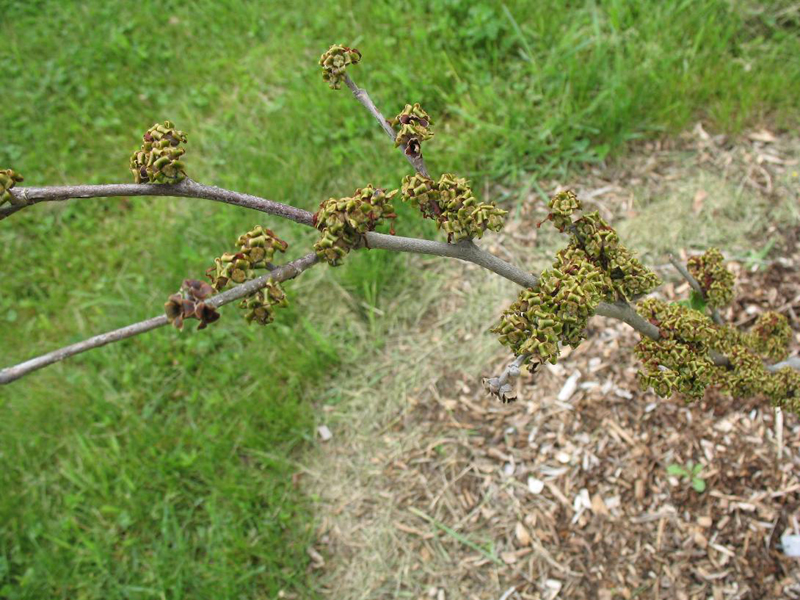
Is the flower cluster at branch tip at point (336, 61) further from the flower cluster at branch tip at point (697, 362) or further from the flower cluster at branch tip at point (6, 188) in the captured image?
the flower cluster at branch tip at point (697, 362)

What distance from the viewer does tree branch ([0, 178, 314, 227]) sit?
132 centimetres

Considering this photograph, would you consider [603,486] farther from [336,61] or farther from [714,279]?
[336,61]

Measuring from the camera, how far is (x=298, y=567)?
9.87 ft

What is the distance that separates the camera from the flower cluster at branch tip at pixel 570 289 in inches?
57.1

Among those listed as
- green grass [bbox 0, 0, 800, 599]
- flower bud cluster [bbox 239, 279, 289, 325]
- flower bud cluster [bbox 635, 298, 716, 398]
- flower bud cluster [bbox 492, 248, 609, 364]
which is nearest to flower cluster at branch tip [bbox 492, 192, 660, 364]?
flower bud cluster [bbox 492, 248, 609, 364]

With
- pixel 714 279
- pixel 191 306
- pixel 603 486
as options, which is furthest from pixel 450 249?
pixel 603 486

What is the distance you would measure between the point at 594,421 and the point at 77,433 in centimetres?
260

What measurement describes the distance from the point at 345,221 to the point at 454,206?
0.81ft

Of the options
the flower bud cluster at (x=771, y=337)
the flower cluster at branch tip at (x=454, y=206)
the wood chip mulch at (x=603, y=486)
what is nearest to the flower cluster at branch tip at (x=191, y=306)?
the flower cluster at branch tip at (x=454, y=206)

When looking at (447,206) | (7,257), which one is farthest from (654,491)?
(7,257)

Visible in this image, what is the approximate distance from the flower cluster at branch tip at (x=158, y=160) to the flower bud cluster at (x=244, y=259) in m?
0.20

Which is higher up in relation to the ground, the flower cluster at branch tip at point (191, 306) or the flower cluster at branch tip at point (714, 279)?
the flower cluster at branch tip at point (191, 306)

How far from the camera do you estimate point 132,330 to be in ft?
3.94

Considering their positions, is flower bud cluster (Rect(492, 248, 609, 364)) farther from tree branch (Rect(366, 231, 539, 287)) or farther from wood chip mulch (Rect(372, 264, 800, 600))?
wood chip mulch (Rect(372, 264, 800, 600))
